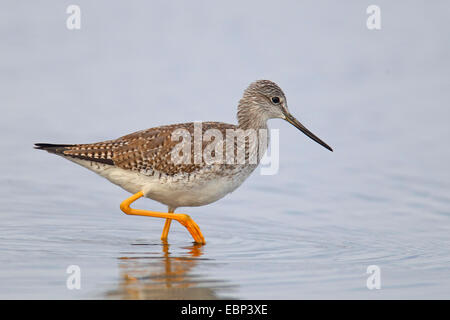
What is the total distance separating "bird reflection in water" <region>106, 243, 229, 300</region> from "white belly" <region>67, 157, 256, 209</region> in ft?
2.96

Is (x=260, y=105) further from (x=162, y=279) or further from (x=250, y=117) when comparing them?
(x=162, y=279)

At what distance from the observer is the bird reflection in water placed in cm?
959

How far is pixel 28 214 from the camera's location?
44.9ft

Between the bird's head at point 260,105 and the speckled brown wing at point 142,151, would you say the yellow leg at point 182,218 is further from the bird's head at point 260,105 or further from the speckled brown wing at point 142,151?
the bird's head at point 260,105

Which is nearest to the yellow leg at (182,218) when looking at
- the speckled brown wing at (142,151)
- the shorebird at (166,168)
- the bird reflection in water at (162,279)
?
the shorebird at (166,168)

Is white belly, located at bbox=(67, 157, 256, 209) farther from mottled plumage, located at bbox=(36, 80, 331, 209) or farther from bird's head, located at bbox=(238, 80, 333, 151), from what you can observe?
bird's head, located at bbox=(238, 80, 333, 151)

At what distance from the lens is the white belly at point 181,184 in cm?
1211

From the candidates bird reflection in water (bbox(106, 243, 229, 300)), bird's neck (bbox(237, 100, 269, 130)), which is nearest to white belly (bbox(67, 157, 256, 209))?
bird's neck (bbox(237, 100, 269, 130))

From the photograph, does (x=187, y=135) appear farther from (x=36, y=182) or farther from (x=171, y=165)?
(x=36, y=182)

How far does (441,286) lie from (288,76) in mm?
11263

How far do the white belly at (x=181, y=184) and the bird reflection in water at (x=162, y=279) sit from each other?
0.90 meters

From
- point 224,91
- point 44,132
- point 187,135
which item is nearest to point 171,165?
point 187,135

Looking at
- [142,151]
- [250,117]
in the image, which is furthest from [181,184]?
[250,117]

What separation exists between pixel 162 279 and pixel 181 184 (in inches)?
86.2
